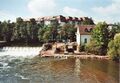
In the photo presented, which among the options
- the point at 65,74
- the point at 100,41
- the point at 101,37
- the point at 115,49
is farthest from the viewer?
the point at 101,37

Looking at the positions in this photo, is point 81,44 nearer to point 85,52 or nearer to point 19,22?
point 85,52

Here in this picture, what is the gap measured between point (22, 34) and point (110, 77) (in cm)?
5197

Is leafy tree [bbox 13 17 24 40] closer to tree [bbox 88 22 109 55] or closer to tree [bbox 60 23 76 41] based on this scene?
tree [bbox 60 23 76 41]

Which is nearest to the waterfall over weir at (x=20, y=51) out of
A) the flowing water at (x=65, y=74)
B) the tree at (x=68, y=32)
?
the tree at (x=68, y=32)

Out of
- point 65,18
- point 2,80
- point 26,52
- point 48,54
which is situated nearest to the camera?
point 2,80

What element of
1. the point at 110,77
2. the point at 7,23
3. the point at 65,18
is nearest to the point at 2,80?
the point at 110,77

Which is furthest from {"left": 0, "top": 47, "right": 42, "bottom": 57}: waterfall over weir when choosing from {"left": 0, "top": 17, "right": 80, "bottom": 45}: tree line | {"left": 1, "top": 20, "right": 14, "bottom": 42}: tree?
{"left": 1, "top": 20, "right": 14, "bottom": 42}: tree

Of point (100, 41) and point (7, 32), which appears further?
point (7, 32)

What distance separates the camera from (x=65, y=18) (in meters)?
102

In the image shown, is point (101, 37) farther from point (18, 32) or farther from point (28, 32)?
point (18, 32)

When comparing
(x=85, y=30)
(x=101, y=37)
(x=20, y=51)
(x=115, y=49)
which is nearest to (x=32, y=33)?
(x=20, y=51)

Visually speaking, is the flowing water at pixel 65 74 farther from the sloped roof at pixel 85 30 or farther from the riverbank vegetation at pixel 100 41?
the sloped roof at pixel 85 30

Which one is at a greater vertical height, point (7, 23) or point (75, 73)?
point (7, 23)

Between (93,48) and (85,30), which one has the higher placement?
(85,30)
